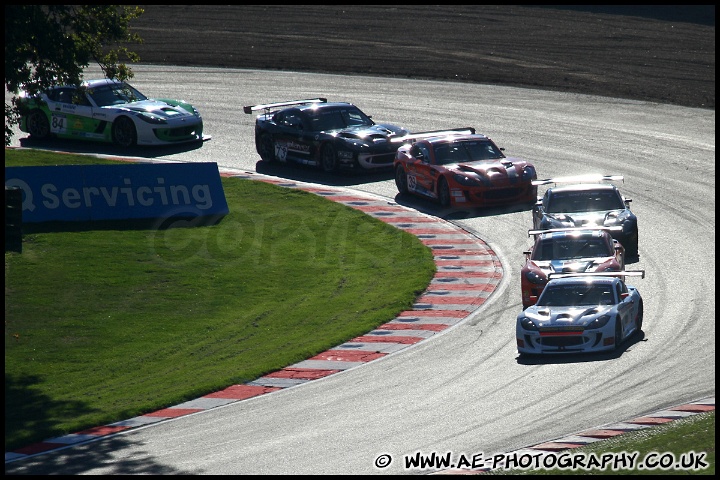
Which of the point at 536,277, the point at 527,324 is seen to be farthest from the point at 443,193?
the point at 527,324

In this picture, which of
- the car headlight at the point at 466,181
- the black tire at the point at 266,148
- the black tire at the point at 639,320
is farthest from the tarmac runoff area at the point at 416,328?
the black tire at the point at 639,320

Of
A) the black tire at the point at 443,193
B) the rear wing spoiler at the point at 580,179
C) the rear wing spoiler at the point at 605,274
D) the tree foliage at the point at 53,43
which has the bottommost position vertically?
the rear wing spoiler at the point at 605,274

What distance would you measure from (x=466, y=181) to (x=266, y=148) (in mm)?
7076

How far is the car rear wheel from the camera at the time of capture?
27.5 meters

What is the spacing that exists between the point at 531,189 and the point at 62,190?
1040 cm

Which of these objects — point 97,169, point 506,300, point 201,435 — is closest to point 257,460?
point 201,435

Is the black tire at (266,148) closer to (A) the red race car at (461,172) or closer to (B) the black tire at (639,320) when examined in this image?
(A) the red race car at (461,172)

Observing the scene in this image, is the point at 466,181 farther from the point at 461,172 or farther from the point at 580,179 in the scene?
the point at 580,179

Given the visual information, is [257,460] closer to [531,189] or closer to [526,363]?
[526,363]

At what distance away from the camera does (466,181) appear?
84.5ft

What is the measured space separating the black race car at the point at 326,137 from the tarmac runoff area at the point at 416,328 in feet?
3.34

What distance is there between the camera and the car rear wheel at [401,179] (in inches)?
1081

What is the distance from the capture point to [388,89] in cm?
3675

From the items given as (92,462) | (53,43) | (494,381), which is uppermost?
(53,43)
